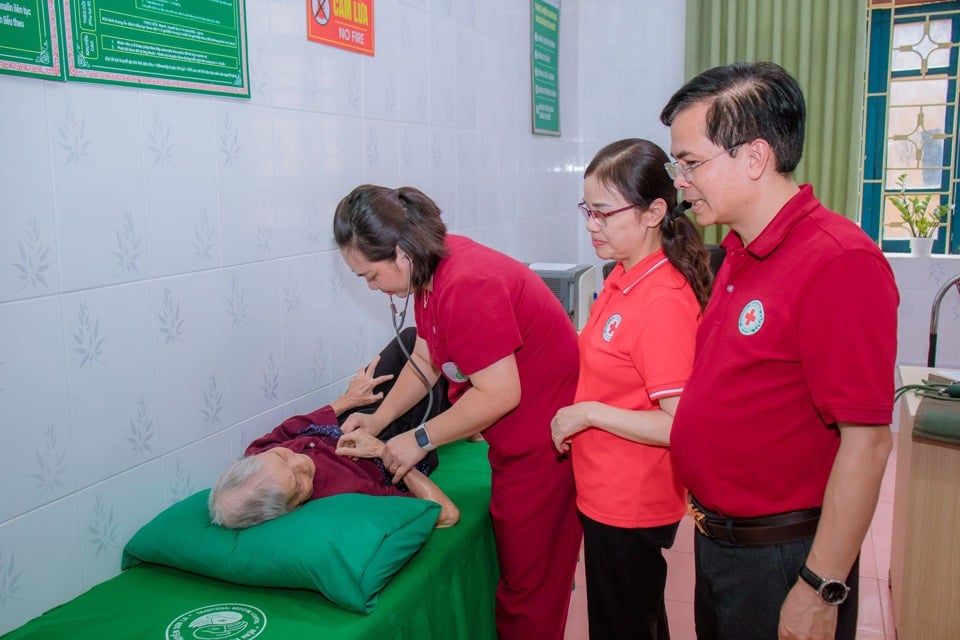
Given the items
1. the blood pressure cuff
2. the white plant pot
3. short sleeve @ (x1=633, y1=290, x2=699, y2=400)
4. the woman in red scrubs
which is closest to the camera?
short sleeve @ (x1=633, y1=290, x2=699, y2=400)

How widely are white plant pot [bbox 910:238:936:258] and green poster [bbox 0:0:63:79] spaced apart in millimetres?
4058

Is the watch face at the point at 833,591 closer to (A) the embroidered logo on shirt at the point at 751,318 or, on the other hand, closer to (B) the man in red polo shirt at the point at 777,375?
(B) the man in red polo shirt at the point at 777,375

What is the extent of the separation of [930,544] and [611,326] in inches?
52.4

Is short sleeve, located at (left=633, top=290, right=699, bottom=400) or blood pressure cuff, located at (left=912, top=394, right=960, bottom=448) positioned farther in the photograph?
blood pressure cuff, located at (left=912, top=394, right=960, bottom=448)

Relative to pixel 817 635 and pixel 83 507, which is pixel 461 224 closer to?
pixel 83 507

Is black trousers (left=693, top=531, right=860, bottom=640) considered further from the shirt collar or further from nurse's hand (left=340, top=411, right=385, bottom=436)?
nurse's hand (left=340, top=411, right=385, bottom=436)

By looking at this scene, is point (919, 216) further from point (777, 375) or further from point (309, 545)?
point (309, 545)

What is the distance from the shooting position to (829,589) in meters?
1.10

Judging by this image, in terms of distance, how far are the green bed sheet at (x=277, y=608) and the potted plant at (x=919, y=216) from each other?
328 cm

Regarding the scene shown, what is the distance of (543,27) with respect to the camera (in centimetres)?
391

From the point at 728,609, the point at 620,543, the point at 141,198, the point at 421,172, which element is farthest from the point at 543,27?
the point at 728,609

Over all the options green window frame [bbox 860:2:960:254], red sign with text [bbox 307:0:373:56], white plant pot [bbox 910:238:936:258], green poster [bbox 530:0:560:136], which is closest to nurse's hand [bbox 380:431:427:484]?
red sign with text [bbox 307:0:373:56]

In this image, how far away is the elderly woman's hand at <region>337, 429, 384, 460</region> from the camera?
6.63 ft

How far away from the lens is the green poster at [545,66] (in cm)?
381
